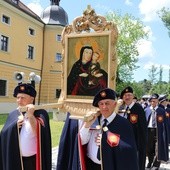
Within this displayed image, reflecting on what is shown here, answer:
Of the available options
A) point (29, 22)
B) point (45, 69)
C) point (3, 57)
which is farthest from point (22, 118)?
point (45, 69)

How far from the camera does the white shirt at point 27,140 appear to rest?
5.04m

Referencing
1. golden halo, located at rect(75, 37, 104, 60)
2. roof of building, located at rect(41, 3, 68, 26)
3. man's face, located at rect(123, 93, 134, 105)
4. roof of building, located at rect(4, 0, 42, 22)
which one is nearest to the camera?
golden halo, located at rect(75, 37, 104, 60)

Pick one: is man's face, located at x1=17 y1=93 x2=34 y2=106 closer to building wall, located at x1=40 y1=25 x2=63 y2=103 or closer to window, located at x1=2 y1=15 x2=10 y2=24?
window, located at x1=2 y1=15 x2=10 y2=24

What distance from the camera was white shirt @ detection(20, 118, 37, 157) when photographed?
5043 mm

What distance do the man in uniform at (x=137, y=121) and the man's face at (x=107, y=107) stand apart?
10.5 ft

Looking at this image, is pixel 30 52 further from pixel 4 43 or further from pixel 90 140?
pixel 90 140

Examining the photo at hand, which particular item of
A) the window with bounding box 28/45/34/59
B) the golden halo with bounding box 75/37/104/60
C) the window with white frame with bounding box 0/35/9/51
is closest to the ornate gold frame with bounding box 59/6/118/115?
the golden halo with bounding box 75/37/104/60

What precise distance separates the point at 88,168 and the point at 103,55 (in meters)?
1.61

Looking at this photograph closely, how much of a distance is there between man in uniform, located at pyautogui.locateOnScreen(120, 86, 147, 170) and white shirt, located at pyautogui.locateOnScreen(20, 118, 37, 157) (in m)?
2.82

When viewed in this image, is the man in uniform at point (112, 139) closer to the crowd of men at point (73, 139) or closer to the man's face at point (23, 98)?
the crowd of men at point (73, 139)

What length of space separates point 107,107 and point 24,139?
4.82 feet

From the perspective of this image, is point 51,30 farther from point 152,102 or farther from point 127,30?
point 152,102

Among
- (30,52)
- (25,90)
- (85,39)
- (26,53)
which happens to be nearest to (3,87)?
(26,53)

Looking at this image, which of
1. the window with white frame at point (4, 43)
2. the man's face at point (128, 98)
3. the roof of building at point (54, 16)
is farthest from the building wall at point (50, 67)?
the man's face at point (128, 98)
